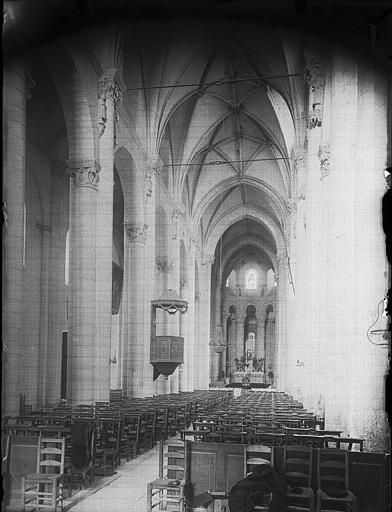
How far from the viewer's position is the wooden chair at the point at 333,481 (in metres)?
6.79

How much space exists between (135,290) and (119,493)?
1544 centimetres

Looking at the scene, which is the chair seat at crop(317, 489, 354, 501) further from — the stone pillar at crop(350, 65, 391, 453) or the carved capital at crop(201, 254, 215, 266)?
the carved capital at crop(201, 254, 215, 266)

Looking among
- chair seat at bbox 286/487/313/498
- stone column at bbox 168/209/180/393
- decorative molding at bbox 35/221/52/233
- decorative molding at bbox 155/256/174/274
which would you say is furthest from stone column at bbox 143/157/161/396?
chair seat at bbox 286/487/313/498

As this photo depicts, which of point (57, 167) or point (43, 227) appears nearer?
point (57, 167)

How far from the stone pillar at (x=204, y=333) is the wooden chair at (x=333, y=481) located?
3663 cm

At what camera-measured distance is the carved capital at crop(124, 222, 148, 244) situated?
79.6 feet

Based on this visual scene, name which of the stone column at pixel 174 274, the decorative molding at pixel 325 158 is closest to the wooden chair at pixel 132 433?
the decorative molding at pixel 325 158

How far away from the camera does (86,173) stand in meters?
17.2

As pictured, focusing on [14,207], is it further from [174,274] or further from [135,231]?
[174,274]

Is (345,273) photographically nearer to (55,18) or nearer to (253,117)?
(55,18)

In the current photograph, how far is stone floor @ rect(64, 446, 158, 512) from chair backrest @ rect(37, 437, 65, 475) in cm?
49

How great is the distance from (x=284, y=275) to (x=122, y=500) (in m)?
34.7

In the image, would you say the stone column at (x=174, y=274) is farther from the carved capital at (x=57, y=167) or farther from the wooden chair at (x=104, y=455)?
the wooden chair at (x=104, y=455)

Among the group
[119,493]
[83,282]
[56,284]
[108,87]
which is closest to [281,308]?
[56,284]
